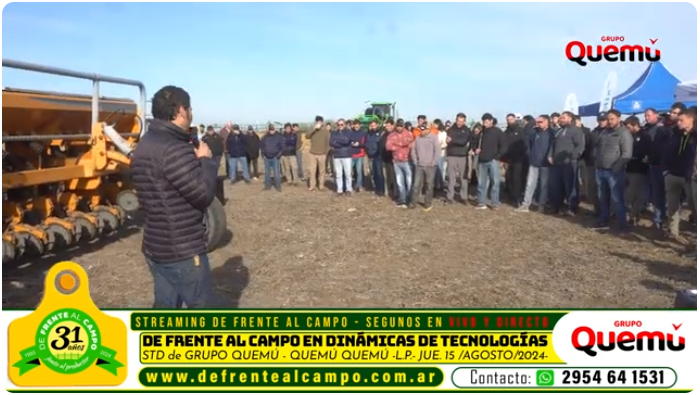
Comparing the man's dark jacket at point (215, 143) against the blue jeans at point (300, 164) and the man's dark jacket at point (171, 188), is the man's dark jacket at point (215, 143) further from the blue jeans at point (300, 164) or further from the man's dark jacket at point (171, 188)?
the man's dark jacket at point (171, 188)

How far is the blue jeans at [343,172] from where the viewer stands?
12.0m

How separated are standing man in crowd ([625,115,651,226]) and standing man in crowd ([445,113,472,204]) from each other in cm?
292

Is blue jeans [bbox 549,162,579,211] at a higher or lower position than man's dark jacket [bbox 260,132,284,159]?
lower

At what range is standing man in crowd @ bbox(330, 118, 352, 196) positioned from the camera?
39.1 ft

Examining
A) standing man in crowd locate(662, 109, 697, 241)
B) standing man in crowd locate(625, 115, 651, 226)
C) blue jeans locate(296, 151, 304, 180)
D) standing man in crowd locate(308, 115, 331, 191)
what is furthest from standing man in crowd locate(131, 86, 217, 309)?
blue jeans locate(296, 151, 304, 180)

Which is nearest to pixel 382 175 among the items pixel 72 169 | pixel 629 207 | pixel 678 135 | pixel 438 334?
pixel 629 207

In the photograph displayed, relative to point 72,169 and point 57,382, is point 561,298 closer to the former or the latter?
point 57,382

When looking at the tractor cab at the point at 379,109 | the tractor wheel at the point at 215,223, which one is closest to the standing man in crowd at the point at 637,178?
the tractor wheel at the point at 215,223

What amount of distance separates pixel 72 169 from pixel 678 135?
270 inches

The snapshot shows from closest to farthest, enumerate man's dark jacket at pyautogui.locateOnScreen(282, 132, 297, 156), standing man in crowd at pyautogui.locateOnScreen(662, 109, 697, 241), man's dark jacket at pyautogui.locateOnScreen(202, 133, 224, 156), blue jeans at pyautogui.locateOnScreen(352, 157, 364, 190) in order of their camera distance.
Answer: standing man in crowd at pyautogui.locateOnScreen(662, 109, 697, 241)
blue jeans at pyautogui.locateOnScreen(352, 157, 364, 190)
man's dark jacket at pyautogui.locateOnScreen(202, 133, 224, 156)
man's dark jacket at pyautogui.locateOnScreen(282, 132, 297, 156)

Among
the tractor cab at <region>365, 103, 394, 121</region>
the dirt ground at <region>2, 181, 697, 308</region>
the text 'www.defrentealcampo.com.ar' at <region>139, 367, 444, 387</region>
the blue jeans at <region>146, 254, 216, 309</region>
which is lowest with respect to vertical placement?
the dirt ground at <region>2, 181, 697, 308</region>

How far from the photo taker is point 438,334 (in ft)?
8.93

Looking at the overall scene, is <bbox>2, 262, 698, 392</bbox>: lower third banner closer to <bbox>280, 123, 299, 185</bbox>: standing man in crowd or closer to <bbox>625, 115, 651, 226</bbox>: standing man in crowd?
<bbox>625, 115, 651, 226</bbox>: standing man in crowd

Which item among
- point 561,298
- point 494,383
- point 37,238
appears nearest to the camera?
point 494,383
